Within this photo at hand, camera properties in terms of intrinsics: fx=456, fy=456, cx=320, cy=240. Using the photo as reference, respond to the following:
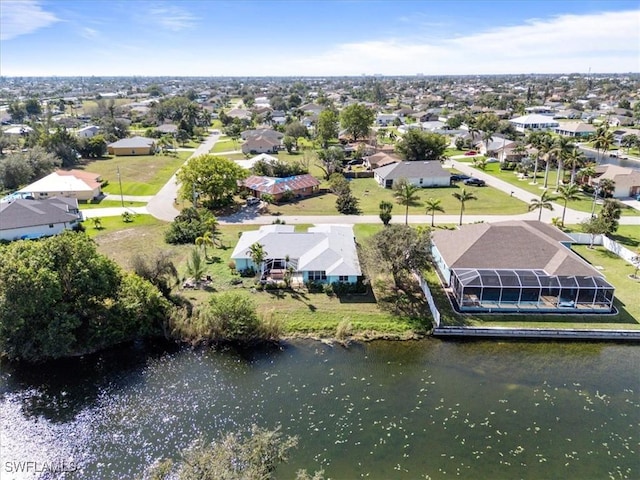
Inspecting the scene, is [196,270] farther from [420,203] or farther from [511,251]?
[420,203]

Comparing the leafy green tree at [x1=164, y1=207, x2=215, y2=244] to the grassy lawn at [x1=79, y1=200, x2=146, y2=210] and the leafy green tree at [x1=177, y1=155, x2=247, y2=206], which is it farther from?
the grassy lawn at [x1=79, y1=200, x2=146, y2=210]

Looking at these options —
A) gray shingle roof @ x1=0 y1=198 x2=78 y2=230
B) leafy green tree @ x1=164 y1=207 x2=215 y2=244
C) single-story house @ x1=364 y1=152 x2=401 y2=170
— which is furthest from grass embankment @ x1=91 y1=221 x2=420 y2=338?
single-story house @ x1=364 y1=152 x2=401 y2=170

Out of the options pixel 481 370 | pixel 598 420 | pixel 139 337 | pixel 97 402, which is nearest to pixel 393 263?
pixel 481 370

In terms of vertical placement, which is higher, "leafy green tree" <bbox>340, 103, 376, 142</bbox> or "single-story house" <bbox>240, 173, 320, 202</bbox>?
"leafy green tree" <bbox>340, 103, 376, 142</bbox>

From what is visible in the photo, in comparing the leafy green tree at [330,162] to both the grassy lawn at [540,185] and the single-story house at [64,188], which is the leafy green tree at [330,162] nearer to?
the grassy lawn at [540,185]

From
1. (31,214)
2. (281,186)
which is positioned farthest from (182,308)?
(281,186)

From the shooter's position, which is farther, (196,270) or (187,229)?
(187,229)
